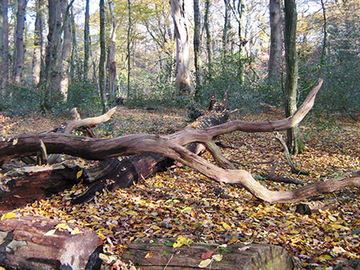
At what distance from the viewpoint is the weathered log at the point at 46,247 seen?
2820mm

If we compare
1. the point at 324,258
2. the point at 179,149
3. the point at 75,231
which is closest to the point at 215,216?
the point at 179,149

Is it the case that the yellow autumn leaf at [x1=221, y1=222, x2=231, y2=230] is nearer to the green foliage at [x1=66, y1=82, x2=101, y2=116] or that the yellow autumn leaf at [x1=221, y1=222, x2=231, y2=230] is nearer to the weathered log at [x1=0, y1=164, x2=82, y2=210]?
the weathered log at [x1=0, y1=164, x2=82, y2=210]

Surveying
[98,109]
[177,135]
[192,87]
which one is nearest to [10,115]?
[98,109]

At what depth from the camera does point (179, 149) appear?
14.3 ft

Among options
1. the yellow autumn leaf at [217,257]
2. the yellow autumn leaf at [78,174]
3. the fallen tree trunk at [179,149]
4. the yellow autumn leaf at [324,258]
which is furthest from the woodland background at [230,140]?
the yellow autumn leaf at [217,257]

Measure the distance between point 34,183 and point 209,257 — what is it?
3014 mm

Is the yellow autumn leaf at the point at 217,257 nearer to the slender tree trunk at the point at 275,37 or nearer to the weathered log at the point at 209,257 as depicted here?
the weathered log at the point at 209,257

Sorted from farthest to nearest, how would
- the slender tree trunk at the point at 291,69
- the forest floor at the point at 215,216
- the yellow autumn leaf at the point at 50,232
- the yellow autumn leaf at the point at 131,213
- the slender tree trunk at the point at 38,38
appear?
the slender tree trunk at the point at 38,38 → the slender tree trunk at the point at 291,69 → the yellow autumn leaf at the point at 131,213 → the forest floor at the point at 215,216 → the yellow autumn leaf at the point at 50,232

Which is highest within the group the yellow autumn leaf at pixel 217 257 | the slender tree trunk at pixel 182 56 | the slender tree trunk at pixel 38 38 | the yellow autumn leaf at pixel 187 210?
the slender tree trunk at pixel 38 38

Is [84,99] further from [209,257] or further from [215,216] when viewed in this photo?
[209,257]

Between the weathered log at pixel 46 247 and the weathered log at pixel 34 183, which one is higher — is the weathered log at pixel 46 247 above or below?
below

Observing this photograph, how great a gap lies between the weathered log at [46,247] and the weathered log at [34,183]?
1395mm

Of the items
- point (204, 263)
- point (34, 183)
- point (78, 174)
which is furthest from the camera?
point (78, 174)

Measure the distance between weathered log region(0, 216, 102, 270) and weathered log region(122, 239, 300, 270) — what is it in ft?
1.10
